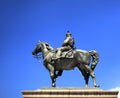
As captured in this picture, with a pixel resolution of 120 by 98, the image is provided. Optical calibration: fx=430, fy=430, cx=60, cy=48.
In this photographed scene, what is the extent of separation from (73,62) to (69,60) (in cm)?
27

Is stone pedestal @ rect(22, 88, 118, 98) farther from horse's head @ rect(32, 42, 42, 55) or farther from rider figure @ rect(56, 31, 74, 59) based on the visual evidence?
horse's head @ rect(32, 42, 42, 55)

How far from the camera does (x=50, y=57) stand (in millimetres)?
26016

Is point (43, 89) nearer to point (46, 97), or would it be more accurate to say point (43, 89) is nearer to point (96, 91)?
point (46, 97)

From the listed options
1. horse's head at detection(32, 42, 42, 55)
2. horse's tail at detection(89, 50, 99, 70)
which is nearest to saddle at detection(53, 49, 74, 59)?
horse's tail at detection(89, 50, 99, 70)

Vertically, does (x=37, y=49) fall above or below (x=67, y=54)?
above

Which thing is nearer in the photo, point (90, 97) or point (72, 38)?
point (90, 97)

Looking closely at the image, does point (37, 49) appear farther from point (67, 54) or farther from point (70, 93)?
point (70, 93)

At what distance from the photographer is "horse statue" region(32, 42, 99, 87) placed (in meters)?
25.9

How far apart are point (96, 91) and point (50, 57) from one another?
11.5 feet

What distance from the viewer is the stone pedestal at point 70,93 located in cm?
2481

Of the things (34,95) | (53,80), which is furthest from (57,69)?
(34,95)

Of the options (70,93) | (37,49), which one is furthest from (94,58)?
(37,49)

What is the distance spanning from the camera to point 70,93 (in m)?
24.9

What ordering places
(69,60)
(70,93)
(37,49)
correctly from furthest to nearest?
(37,49)
(69,60)
(70,93)
